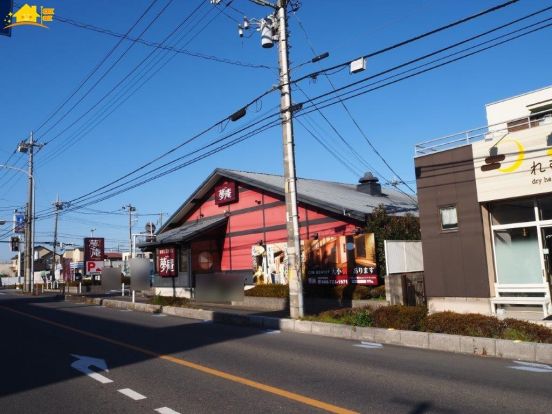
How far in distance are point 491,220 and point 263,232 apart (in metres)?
13.1

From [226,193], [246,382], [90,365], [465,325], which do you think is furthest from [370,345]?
[226,193]

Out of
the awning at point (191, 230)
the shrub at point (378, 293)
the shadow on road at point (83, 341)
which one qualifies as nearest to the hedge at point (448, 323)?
the shadow on road at point (83, 341)

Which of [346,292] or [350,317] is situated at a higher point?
[346,292]

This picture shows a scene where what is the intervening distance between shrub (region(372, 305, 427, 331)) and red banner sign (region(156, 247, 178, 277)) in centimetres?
1934

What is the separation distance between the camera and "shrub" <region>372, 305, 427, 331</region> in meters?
12.1

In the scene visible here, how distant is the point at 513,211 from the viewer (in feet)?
47.5

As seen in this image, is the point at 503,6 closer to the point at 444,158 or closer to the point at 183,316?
the point at 444,158

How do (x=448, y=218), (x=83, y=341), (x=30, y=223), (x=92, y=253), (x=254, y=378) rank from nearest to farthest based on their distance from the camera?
(x=254, y=378)
(x=83, y=341)
(x=448, y=218)
(x=92, y=253)
(x=30, y=223)

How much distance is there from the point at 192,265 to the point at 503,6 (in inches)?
945

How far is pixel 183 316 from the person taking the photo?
19406mm

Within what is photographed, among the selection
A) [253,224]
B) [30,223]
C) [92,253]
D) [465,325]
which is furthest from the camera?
[30,223]

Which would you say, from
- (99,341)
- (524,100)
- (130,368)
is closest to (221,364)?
(130,368)

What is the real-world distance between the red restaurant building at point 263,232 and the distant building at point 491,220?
3.90m

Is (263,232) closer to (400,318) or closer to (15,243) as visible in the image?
(400,318)
